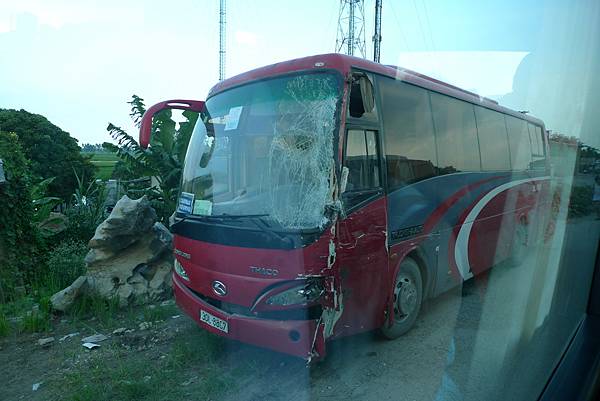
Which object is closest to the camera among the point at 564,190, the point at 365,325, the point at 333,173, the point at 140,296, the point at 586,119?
the point at 586,119

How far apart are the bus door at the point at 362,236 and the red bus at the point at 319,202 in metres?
0.01

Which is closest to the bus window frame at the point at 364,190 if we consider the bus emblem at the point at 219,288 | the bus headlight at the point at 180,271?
the bus emblem at the point at 219,288

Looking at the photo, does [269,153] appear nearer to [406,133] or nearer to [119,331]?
[406,133]

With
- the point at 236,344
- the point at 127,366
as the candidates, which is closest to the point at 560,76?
the point at 236,344

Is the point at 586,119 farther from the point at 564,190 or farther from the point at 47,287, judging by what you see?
the point at 47,287

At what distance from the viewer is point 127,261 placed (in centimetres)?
573

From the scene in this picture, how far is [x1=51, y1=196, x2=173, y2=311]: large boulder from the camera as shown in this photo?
5.43m

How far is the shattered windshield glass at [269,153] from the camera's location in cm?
345

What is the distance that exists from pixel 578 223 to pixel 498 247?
364cm

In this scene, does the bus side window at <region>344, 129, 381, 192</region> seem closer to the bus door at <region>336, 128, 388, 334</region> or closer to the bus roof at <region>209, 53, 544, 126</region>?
the bus door at <region>336, 128, 388, 334</region>

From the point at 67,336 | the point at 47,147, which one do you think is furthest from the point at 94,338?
the point at 47,147

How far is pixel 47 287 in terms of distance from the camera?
245 inches

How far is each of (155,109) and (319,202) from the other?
7.90 ft

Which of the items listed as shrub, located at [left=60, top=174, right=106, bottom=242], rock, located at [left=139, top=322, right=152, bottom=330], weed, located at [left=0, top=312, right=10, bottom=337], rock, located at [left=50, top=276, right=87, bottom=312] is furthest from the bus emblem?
shrub, located at [left=60, top=174, right=106, bottom=242]
